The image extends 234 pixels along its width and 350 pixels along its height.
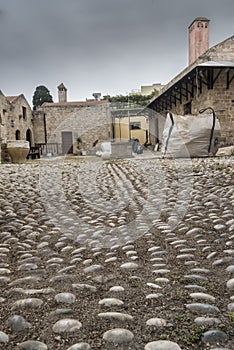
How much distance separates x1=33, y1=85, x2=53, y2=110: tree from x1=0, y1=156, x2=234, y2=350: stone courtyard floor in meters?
37.4

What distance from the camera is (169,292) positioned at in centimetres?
167

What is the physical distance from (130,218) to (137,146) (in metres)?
15.4

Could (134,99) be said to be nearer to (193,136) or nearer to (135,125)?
(135,125)

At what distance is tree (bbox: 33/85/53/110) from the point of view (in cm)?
3953

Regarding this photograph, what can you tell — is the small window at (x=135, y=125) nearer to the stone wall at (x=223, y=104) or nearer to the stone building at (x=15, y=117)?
the stone building at (x=15, y=117)

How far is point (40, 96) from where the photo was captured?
39531 millimetres

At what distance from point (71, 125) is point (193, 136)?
18.1 m

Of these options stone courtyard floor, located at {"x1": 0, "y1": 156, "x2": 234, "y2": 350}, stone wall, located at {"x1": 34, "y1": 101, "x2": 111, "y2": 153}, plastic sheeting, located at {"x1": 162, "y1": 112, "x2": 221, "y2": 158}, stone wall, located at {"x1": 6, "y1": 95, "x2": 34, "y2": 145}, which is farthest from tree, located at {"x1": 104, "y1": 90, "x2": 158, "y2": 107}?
stone courtyard floor, located at {"x1": 0, "y1": 156, "x2": 234, "y2": 350}

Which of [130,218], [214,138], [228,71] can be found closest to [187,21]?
[228,71]

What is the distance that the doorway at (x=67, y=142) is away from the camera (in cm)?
2625

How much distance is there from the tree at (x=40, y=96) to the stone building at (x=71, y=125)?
514 inches

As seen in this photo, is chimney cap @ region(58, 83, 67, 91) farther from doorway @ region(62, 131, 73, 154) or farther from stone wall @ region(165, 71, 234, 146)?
stone wall @ region(165, 71, 234, 146)

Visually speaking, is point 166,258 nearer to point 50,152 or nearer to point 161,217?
point 161,217

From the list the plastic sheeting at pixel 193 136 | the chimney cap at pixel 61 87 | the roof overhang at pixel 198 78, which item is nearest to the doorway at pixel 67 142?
the chimney cap at pixel 61 87
